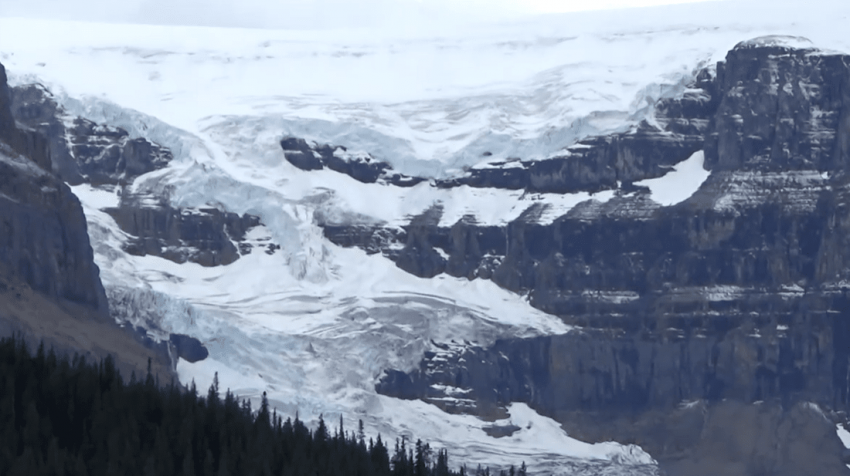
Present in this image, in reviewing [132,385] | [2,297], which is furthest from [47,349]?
[132,385]

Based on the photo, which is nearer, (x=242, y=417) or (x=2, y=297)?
(x=242, y=417)

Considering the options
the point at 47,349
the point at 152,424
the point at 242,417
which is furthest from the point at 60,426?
the point at 47,349

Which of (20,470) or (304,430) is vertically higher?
(20,470)

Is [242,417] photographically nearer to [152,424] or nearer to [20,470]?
[152,424]

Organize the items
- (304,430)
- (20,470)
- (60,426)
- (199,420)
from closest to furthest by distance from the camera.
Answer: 1. (20,470)
2. (60,426)
3. (199,420)
4. (304,430)

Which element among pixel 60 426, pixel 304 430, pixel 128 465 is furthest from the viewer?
pixel 304 430

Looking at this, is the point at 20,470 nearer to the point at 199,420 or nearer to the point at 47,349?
the point at 199,420
